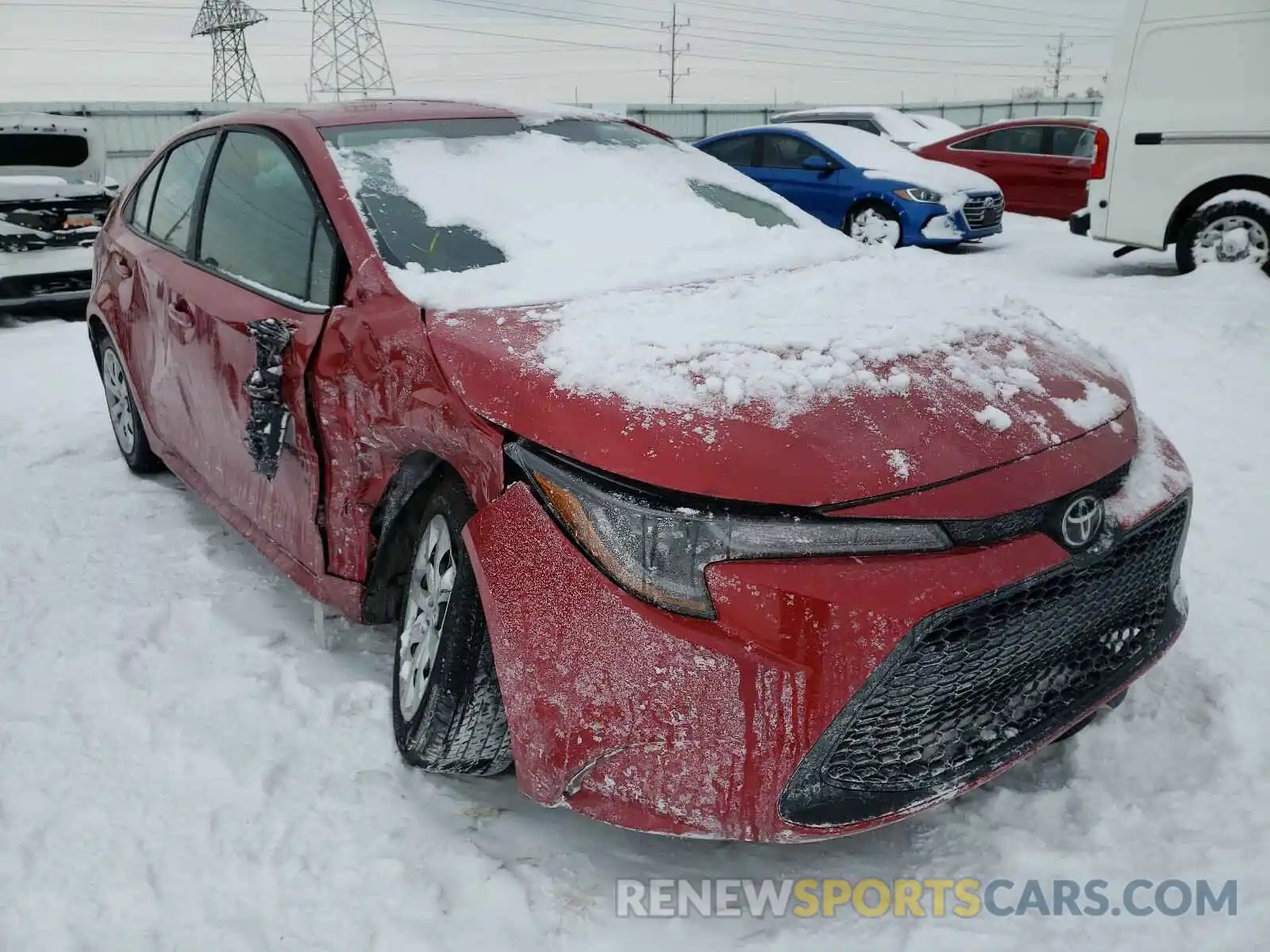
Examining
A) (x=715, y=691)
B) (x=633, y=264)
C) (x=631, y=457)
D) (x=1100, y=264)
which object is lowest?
(x=1100, y=264)

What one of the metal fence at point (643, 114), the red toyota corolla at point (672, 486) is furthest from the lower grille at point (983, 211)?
the red toyota corolla at point (672, 486)

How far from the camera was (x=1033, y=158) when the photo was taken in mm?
11953

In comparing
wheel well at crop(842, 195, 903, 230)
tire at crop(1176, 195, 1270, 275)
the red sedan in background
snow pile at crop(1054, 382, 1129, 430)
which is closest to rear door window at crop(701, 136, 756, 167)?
wheel well at crop(842, 195, 903, 230)

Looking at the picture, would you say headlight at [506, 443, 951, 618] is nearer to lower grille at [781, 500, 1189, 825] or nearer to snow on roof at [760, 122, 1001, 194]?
lower grille at [781, 500, 1189, 825]

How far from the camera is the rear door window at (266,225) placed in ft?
8.63

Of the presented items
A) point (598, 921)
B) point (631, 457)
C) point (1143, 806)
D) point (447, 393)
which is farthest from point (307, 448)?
point (1143, 806)

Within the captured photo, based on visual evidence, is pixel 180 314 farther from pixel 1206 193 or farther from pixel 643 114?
pixel 643 114

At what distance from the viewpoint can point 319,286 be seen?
8.47 ft

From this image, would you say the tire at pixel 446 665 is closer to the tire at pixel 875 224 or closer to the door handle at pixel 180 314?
the door handle at pixel 180 314

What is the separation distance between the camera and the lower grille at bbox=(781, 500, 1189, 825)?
1737 millimetres

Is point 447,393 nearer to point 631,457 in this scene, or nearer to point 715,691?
point 631,457

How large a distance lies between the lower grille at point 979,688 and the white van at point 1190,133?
21.1ft

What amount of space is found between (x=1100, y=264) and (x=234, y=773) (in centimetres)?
883

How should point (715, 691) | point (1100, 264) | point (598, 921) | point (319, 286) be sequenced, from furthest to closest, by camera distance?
point (1100, 264)
point (319, 286)
point (598, 921)
point (715, 691)
